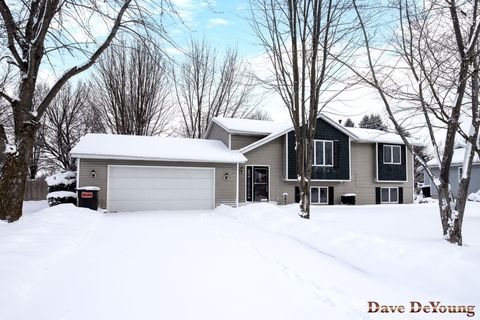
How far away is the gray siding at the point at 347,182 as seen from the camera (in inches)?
709

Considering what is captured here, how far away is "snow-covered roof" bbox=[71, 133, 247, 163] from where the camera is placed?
1416 centimetres

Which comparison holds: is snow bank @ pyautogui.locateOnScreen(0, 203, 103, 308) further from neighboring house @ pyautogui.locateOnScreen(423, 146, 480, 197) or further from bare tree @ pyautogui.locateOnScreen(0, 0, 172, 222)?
neighboring house @ pyautogui.locateOnScreen(423, 146, 480, 197)

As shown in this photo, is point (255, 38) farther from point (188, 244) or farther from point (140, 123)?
point (140, 123)

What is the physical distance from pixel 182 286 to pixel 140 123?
2058cm

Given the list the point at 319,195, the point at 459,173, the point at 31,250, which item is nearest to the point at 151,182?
the point at 31,250

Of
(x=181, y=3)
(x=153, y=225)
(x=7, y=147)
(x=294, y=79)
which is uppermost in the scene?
(x=181, y=3)

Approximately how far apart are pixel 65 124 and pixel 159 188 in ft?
56.9

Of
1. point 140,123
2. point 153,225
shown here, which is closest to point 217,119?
point 140,123

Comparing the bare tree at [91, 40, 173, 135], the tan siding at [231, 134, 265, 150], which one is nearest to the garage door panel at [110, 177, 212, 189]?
the tan siding at [231, 134, 265, 150]

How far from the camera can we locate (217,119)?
1973 centimetres

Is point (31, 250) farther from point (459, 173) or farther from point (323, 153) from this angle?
point (459, 173)

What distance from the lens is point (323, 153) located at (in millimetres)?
18812

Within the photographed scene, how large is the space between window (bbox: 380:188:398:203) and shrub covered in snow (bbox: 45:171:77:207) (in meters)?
17.2

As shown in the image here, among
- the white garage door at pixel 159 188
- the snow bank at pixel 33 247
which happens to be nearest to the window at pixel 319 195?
the white garage door at pixel 159 188
